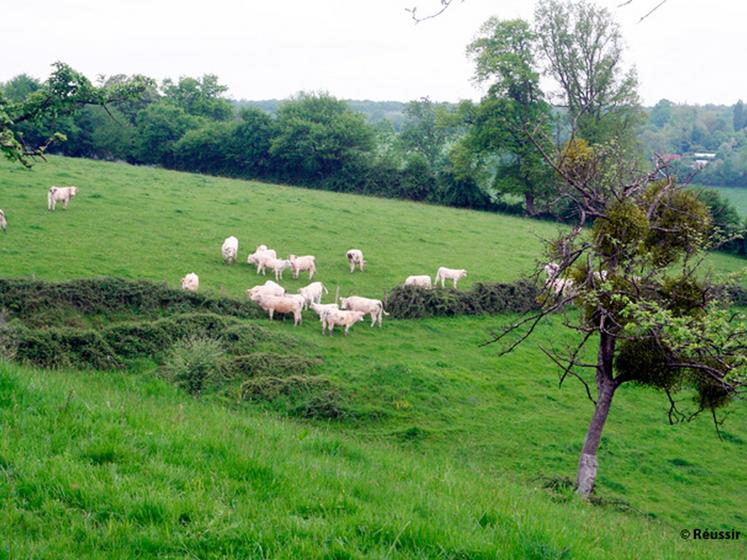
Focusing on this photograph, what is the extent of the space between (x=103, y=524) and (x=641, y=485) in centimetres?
1394

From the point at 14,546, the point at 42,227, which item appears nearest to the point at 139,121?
the point at 42,227

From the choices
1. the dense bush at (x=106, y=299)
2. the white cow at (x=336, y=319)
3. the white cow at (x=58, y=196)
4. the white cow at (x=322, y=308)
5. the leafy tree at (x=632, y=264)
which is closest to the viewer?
the leafy tree at (x=632, y=264)

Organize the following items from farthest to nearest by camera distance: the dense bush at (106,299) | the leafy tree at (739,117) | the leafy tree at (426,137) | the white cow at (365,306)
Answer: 1. the leafy tree at (739,117)
2. the leafy tree at (426,137)
3. the white cow at (365,306)
4. the dense bush at (106,299)

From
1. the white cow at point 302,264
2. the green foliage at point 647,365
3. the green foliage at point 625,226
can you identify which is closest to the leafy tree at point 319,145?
the white cow at point 302,264

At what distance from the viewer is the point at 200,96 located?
269ft

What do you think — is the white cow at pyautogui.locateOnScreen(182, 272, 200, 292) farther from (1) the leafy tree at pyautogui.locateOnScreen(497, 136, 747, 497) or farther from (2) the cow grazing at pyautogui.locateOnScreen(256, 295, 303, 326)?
(1) the leafy tree at pyautogui.locateOnScreen(497, 136, 747, 497)

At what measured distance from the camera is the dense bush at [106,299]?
60.4 feet

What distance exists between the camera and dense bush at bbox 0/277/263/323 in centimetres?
1842

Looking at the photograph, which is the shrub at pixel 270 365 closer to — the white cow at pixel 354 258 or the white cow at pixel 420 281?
the white cow at pixel 420 281

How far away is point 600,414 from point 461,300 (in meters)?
13.8

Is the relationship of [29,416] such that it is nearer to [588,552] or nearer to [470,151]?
[588,552]

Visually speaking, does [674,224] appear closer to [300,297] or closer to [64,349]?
[300,297]

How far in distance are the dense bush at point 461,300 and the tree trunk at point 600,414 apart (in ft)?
37.3

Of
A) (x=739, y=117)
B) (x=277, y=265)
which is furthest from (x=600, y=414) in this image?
(x=739, y=117)
